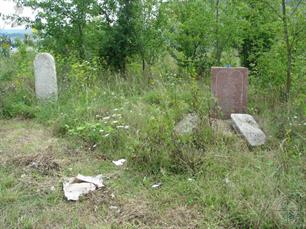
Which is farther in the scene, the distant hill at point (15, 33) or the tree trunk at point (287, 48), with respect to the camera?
the distant hill at point (15, 33)

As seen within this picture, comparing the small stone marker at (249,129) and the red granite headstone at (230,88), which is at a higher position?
the red granite headstone at (230,88)

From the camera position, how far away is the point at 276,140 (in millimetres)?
4055

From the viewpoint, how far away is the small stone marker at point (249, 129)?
4.03m

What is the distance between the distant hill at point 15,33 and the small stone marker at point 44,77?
2629 millimetres

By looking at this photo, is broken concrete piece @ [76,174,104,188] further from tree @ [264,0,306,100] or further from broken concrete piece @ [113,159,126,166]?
tree @ [264,0,306,100]

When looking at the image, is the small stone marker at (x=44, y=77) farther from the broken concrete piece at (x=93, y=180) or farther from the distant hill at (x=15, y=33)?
the broken concrete piece at (x=93, y=180)

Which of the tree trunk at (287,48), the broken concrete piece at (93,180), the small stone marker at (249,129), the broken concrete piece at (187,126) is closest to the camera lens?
the broken concrete piece at (93,180)

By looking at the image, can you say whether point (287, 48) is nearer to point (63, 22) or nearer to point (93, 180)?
point (93, 180)

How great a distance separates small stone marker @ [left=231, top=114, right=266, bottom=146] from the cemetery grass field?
9 centimetres

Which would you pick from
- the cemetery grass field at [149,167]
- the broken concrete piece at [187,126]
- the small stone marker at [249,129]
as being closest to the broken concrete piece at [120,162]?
the cemetery grass field at [149,167]

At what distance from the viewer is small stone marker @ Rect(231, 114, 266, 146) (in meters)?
4.03

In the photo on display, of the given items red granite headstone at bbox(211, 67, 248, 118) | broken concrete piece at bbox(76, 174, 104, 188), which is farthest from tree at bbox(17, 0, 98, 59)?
broken concrete piece at bbox(76, 174, 104, 188)

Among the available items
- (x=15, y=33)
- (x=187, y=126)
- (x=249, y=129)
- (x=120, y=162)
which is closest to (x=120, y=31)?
(x=15, y=33)

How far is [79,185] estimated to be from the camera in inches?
126
